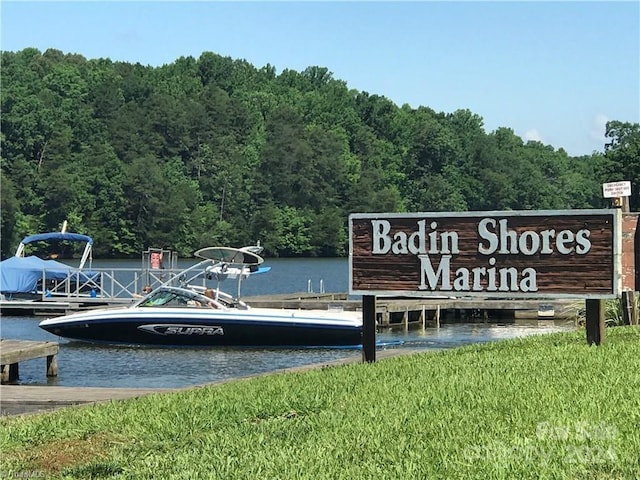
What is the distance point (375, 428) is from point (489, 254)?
4.80 m

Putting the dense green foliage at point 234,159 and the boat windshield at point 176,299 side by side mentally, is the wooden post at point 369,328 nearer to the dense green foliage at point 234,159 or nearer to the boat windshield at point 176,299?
the boat windshield at point 176,299

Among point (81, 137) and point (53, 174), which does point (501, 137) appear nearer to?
point (81, 137)

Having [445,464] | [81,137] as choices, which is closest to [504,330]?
[445,464]

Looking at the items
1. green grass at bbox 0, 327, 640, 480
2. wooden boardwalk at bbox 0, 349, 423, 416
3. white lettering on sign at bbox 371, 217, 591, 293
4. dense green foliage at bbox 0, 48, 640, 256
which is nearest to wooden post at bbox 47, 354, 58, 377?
wooden boardwalk at bbox 0, 349, 423, 416

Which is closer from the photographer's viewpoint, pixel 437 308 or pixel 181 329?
pixel 181 329

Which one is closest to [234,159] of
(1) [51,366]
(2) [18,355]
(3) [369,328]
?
(1) [51,366]

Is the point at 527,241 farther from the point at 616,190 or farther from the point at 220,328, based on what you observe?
the point at 220,328

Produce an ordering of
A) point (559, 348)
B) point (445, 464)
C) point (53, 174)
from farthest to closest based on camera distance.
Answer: point (53, 174) < point (559, 348) < point (445, 464)

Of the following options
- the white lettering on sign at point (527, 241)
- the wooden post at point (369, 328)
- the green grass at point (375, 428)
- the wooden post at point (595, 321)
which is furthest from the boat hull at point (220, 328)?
the green grass at point (375, 428)

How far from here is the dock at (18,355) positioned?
17609mm

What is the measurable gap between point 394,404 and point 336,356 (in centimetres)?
1502

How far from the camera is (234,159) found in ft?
391

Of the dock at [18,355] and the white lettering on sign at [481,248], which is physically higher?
the white lettering on sign at [481,248]

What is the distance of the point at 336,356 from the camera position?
2281cm
